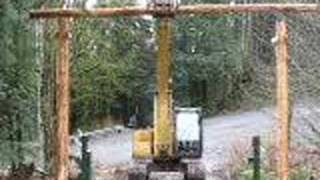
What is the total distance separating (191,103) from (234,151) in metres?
5.96

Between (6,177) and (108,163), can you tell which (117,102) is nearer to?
(108,163)

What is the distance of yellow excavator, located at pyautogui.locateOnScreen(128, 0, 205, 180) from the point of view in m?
10.2

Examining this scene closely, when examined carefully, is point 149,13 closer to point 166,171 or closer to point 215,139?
point 166,171

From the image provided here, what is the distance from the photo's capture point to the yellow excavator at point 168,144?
1020 cm

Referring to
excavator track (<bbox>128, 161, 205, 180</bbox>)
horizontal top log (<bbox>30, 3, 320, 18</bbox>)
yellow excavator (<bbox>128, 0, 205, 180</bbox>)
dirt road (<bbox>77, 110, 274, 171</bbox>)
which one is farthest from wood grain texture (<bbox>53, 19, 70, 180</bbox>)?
dirt road (<bbox>77, 110, 274, 171</bbox>)

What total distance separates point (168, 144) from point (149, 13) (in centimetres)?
224

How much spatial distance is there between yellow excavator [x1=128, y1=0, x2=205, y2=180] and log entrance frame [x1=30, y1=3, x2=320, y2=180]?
1787 mm

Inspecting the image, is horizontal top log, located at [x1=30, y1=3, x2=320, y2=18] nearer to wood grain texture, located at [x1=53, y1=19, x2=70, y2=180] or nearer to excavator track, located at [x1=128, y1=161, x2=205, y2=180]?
wood grain texture, located at [x1=53, y1=19, x2=70, y2=180]

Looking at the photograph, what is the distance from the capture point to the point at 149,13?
28.2 feet

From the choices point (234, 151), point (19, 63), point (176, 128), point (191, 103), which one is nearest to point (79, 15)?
point (19, 63)

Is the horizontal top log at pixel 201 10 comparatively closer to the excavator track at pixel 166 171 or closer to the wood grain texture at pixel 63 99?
the wood grain texture at pixel 63 99

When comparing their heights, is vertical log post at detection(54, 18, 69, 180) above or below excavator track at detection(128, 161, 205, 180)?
above

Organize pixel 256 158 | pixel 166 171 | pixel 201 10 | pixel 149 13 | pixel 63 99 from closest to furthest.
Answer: pixel 63 99
pixel 201 10
pixel 149 13
pixel 256 158
pixel 166 171

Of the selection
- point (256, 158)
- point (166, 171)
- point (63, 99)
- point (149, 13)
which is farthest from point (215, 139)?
point (63, 99)
